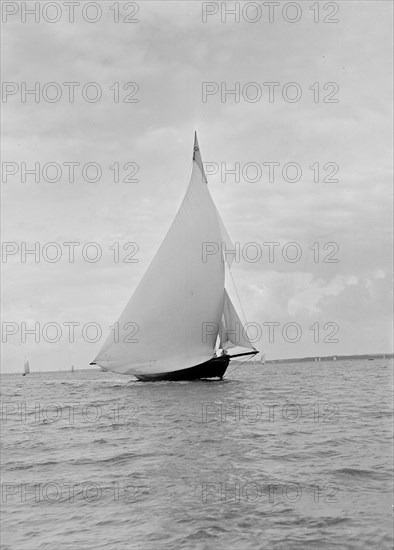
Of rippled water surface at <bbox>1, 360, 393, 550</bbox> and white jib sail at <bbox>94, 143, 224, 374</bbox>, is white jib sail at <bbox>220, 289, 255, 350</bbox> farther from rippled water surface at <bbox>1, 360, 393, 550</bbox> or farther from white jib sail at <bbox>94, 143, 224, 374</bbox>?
rippled water surface at <bbox>1, 360, 393, 550</bbox>

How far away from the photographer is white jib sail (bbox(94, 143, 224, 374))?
41.0 m

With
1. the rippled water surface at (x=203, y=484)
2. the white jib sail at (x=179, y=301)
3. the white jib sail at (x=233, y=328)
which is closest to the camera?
the rippled water surface at (x=203, y=484)

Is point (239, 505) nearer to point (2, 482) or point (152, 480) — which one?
point (152, 480)

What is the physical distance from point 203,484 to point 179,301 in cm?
2975

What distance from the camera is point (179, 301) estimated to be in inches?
1604

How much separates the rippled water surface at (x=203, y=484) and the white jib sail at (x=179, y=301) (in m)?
18.9

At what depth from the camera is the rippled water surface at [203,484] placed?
8.23 metres

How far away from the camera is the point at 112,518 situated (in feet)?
30.2

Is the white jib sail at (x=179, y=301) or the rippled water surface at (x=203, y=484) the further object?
the white jib sail at (x=179, y=301)

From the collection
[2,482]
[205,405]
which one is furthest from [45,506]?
[205,405]

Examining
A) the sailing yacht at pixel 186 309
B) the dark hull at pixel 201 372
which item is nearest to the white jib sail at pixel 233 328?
the sailing yacht at pixel 186 309

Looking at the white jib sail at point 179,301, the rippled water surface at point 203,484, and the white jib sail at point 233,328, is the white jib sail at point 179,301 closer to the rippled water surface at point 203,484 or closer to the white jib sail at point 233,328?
the white jib sail at point 233,328

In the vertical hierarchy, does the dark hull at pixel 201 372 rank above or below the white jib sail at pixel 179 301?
below

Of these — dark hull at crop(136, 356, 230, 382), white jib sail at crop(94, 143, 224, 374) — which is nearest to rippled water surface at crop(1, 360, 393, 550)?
white jib sail at crop(94, 143, 224, 374)
